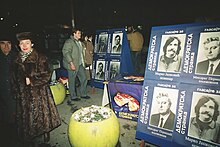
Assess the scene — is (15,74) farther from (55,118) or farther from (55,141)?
(55,141)

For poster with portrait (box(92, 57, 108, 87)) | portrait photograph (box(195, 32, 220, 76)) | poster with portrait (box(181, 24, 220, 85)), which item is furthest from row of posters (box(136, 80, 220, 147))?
poster with portrait (box(92, 57, 108, 87))

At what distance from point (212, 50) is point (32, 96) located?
124 inches

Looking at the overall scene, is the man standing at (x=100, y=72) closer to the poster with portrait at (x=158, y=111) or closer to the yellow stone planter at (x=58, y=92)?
the yellow stone planter at (x=58, y=92)

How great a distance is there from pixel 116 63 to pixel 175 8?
42.0ft

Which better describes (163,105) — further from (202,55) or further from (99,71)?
(99,71)

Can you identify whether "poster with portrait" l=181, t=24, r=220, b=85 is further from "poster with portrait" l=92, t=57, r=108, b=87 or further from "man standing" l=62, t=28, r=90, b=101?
"poster with portrait" l=92, t=57, r=108, b=87

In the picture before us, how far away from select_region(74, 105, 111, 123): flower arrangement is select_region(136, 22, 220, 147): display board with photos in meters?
0.67

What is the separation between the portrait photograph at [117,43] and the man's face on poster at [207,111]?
3971 millimetres

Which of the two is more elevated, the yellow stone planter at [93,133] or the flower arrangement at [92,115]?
the flower arrangement at [92,115]

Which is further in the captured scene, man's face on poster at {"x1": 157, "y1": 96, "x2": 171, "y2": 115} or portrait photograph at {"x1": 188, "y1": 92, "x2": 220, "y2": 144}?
man's face on poster at {"x1": 157, "y1": 96, "x2": 171, "y2": 115}

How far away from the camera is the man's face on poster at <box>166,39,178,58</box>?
311 centimetres

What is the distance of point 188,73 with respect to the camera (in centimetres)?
294

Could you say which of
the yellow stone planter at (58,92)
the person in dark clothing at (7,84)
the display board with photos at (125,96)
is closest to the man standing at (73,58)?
the yellow stone planter at (58,92)

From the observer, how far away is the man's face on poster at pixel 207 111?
276 centimetres
